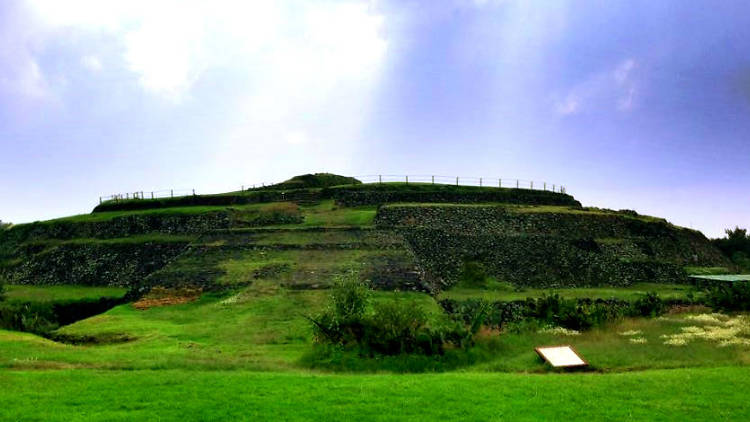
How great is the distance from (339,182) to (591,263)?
116ft

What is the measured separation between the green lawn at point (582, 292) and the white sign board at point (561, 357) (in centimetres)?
1624

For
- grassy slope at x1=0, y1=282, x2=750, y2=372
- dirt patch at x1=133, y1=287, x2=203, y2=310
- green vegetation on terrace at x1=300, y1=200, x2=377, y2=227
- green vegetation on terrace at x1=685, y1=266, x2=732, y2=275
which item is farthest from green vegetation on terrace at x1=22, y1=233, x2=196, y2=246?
green vegetation on terrace at x1=685, y1=266, x2=732, y2=275

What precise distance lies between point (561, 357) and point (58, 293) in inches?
1481

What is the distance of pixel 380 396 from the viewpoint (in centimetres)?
1302

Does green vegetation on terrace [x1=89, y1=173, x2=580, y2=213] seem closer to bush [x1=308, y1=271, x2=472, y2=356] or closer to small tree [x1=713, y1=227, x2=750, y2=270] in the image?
small tree [x1=713, y1=227, x2=750, y2=270]

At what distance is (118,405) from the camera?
12.8m

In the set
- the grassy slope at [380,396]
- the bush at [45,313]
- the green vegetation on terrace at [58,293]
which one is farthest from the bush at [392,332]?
the green vegetation on terrace at [58,293]

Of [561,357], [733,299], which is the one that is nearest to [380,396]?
[561,357]

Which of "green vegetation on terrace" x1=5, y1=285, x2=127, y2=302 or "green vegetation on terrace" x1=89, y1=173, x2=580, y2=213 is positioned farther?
"green vegetation on terrace" x1=89, y1=173, x2=580, y2=213

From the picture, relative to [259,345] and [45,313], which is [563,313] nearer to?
[259,345]

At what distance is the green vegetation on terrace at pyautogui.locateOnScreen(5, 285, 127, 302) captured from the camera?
37.8 m

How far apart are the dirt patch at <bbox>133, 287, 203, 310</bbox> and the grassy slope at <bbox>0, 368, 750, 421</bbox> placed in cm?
1716

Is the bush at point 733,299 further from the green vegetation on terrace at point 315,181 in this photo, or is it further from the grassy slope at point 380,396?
the green vegetation on terrace at point 315,181

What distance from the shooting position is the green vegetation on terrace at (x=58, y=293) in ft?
124
